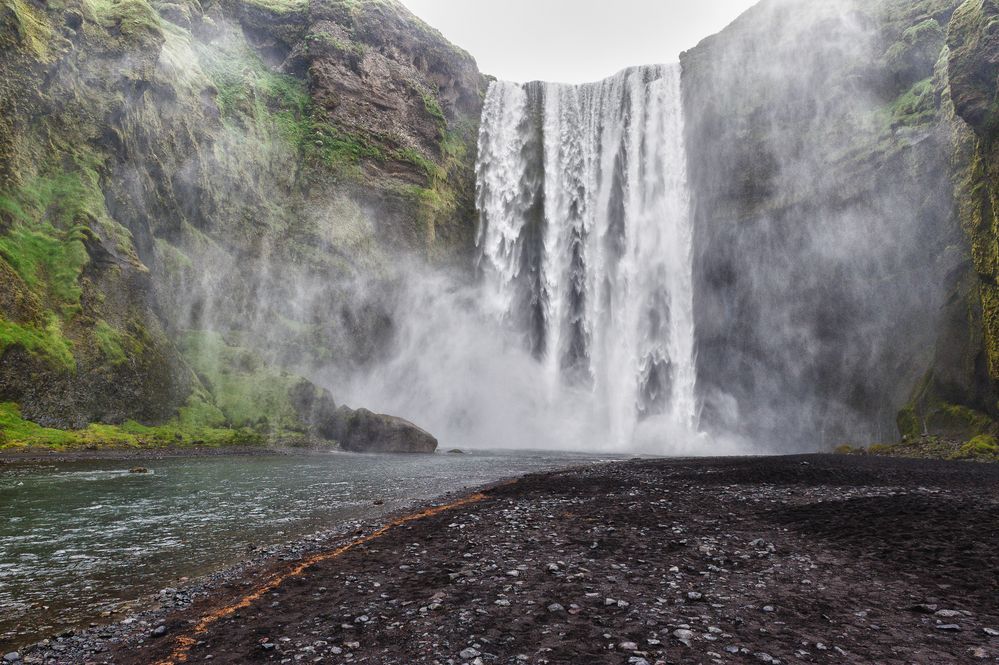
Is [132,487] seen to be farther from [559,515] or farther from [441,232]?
[441,232]

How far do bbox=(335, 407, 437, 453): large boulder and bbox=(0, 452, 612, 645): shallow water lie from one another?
13.6m

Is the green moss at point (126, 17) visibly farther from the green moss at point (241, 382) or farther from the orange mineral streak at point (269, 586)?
the orange mineral streak at point (269, 586)

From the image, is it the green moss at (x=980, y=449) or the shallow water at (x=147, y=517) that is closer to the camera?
the shallow water at (x=147, y=517)

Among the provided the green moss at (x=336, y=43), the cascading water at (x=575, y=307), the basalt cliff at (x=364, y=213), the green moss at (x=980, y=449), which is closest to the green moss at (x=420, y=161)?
the basalt cliff at (x=364, y=213)

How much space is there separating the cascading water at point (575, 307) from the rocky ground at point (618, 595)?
42829 millimetres

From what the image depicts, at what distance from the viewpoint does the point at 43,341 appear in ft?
107

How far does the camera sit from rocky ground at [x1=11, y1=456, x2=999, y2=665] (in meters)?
5.59

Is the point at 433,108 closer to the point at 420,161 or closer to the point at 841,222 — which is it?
the point at 420,161

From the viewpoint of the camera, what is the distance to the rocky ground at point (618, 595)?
220 inches

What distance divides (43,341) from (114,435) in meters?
6.99

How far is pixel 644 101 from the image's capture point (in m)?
61.6

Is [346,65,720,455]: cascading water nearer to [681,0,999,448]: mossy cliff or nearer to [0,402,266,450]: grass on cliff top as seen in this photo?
[681,0,999,448]: mossy cliff

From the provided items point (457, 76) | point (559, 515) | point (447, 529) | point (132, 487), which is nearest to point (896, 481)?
point (559, 515)

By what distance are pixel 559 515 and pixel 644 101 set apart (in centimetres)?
5939
